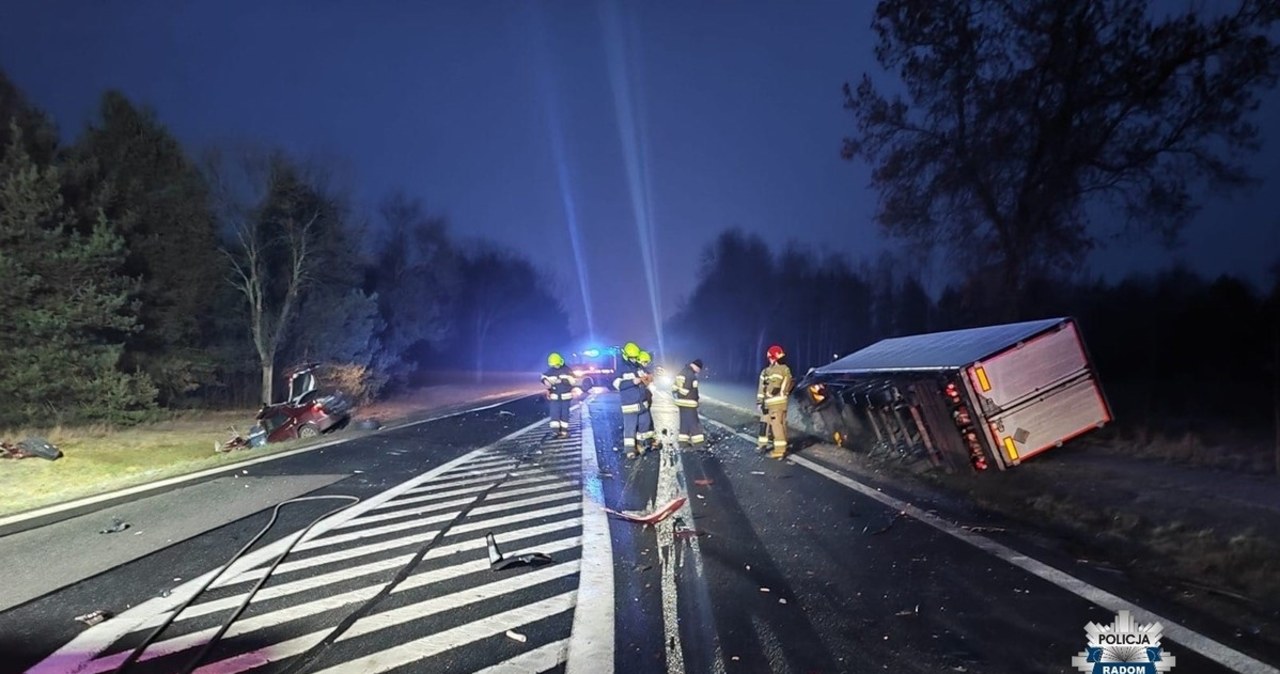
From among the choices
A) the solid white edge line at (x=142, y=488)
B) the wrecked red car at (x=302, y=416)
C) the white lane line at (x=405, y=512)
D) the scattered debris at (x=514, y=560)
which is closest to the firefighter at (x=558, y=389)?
the solid white edge line at (x=142, y=488)

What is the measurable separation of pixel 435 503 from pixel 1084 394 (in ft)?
27.4

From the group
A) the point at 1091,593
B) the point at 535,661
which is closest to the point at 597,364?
the point at 1091,593

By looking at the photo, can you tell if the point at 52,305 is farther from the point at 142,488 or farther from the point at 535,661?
the point at 535,661

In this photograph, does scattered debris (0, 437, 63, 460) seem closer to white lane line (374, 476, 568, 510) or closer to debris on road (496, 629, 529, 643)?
white lane line (374, 476, 568, 510)

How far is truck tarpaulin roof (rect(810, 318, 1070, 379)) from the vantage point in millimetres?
9430

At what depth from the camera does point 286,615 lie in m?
4.88

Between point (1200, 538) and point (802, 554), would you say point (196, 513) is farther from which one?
point (1200, 538)

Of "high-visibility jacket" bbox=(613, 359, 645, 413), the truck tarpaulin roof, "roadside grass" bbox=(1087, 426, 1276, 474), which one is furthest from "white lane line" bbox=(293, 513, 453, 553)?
"roadside grass" bbox=(1087, 426, 1276, 474)

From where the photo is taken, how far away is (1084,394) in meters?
9.42

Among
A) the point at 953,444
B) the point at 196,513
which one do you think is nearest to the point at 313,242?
the point at 196,513

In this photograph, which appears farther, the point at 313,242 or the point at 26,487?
the point at 313,242

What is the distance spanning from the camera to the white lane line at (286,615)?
4273 mm

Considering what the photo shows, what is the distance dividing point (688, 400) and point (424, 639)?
9.12 meters

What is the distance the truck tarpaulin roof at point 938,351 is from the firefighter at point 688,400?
8.85 feet
